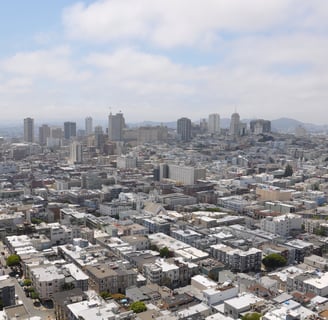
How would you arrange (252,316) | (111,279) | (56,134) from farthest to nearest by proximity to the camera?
1. (56,134)
2. (111,279)
3. (252,316)

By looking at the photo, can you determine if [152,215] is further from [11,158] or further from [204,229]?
[11,158]

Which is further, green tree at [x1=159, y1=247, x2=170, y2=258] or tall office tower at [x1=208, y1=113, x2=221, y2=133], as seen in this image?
tall office tower at [x1=208, y1=113, x2=221, y2=133]

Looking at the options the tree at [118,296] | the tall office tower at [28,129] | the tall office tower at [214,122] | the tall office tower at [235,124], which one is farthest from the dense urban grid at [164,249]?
the tall office tower at [214,122]

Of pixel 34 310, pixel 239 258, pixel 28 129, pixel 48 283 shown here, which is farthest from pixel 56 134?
pixel 34 310

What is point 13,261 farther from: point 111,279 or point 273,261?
point 273,261

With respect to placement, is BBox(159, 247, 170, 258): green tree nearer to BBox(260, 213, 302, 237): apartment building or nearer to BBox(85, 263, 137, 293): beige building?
BBox(85, 263, 137, 293): beige building

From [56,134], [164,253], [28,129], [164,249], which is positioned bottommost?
[164,253]

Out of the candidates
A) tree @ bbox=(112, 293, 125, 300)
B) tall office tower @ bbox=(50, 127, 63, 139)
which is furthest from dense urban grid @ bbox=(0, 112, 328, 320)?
tall office tower @ bbox=(50, 127, 63, 139)
